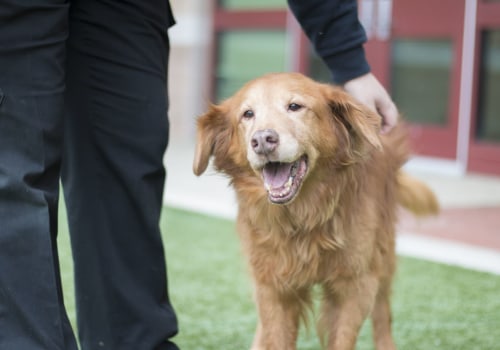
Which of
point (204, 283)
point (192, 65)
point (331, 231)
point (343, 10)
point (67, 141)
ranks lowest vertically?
point (192, 65)

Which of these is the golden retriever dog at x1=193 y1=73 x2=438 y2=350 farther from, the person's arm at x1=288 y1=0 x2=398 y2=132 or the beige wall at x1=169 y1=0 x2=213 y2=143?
the beige wall at x1=169 y1=0 x2=213 y2=143

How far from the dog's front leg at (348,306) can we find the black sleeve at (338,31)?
1.98 ft

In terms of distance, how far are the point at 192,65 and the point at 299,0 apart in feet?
24.3

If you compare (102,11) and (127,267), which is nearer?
(102,11)

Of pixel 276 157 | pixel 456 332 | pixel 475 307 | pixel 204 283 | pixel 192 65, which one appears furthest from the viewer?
pixel 192 65

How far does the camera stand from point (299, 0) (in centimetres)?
243

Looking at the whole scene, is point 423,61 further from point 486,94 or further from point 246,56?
point 246,56

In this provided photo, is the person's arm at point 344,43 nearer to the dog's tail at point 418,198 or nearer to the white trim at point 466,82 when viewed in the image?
the dog's tail at point 418,198

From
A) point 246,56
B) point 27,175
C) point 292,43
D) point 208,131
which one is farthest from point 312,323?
point 246,56

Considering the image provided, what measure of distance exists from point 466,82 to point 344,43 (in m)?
4.60

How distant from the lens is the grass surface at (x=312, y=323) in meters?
2.94

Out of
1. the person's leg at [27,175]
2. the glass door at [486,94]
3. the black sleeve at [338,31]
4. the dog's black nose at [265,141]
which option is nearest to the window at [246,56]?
the glass door at [486,94]

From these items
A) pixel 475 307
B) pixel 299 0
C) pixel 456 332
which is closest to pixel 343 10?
pixel 299 0

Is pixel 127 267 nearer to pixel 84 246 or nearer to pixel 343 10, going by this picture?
pixel 84 246
